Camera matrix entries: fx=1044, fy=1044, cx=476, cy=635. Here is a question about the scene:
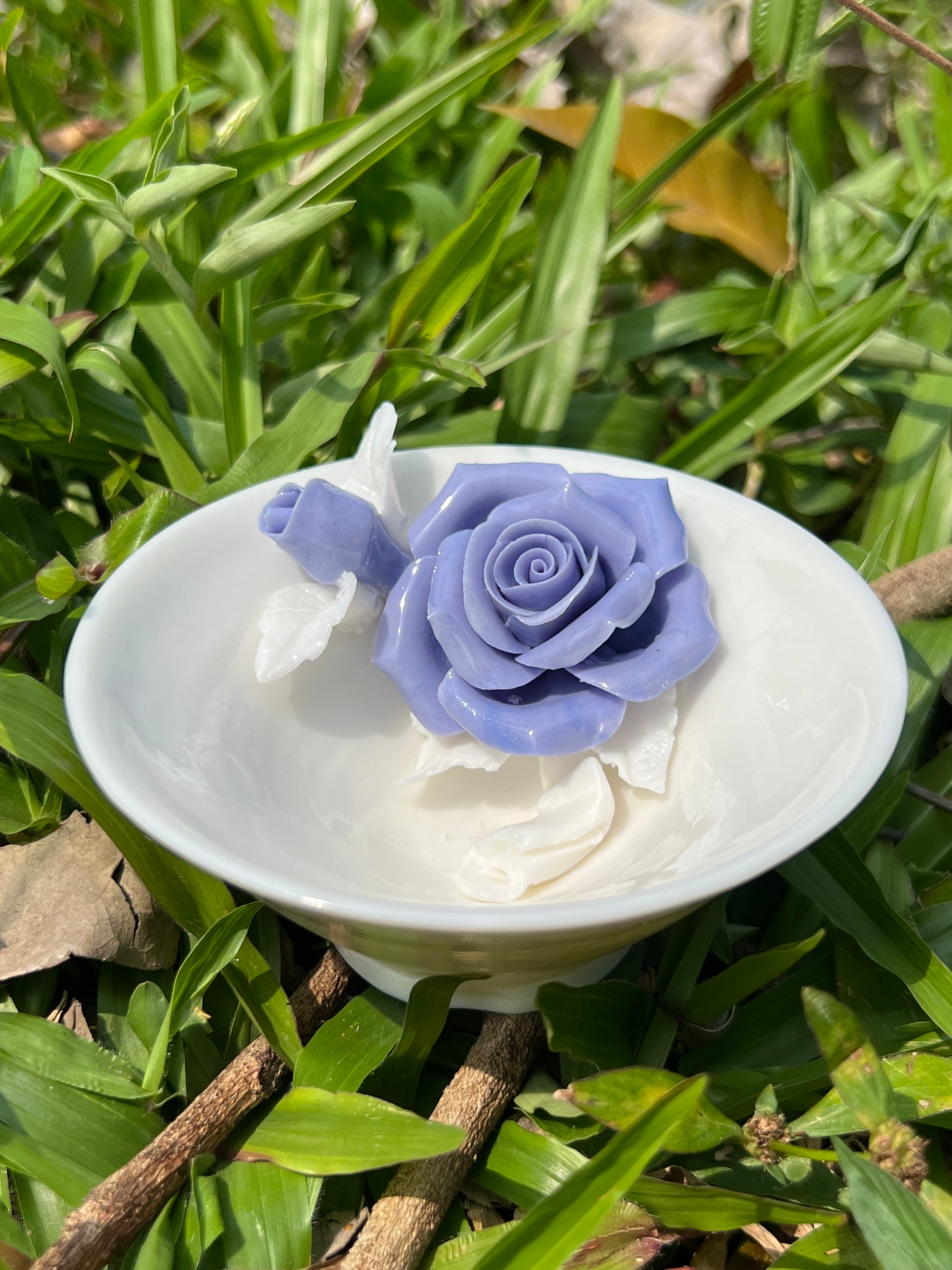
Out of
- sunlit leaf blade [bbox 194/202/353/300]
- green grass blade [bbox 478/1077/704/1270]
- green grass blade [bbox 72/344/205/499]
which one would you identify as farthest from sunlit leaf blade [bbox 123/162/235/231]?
green grass blade [bbox 478/1077/704/1270]

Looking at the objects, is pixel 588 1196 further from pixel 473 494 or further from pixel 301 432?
pixel 301 432

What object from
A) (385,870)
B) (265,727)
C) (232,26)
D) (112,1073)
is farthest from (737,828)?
(232,26)

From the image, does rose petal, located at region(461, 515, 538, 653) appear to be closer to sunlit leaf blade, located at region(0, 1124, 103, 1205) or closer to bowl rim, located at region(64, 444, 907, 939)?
bowl rim, located at region(64, 444, 907, 939)

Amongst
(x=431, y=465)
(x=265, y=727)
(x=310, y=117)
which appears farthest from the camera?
(x=310, y=117)

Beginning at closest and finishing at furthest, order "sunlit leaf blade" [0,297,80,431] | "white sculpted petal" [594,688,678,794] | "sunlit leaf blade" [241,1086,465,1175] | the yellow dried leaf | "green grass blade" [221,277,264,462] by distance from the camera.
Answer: "sunlit leaf blade" [241,1086,465,1175] → "white sculpted petal" [594,688,678,794] → "sunlit leaf blade" [0,297,80,431] → "green grass blade" [221,277,264,462] → the yellow dried leaf

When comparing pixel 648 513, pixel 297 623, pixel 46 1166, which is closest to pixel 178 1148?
pixel 46 1166

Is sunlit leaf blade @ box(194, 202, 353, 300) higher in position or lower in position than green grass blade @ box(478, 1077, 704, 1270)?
higher

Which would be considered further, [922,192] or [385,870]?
[922,192]

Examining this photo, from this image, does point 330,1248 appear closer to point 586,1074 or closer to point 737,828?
point 586,1074
